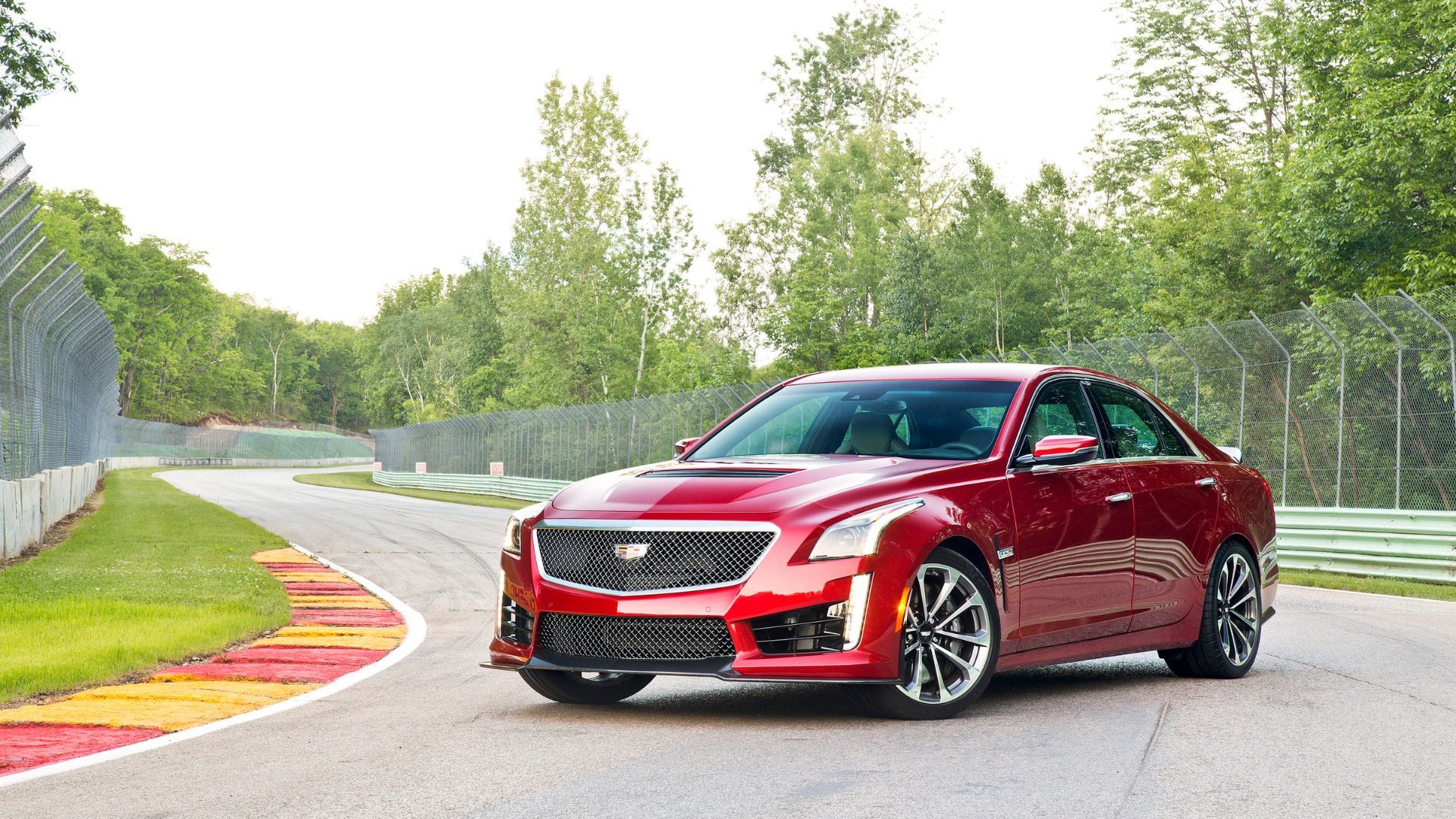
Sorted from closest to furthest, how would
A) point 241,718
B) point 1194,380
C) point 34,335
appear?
point 241,718 → point 34,335 → point 1194,380

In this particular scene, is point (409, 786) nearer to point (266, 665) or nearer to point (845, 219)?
point (266, 665)

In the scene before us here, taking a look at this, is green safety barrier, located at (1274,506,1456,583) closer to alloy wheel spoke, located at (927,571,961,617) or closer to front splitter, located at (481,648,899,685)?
alloy wheel spoke, located at (927,571,961,617)

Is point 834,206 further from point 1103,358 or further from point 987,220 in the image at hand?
point 1103,358

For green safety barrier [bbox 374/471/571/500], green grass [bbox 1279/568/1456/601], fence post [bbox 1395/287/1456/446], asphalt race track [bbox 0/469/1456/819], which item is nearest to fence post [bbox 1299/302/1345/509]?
fence post [bbox 1395/287/1456/446]

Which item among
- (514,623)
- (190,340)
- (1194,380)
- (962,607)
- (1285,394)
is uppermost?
(190,340)

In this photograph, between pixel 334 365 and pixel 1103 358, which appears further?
pixel 334 365

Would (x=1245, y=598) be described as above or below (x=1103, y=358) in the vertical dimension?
below

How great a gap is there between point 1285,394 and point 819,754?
15601 millimetres

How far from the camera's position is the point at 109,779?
18.2ft

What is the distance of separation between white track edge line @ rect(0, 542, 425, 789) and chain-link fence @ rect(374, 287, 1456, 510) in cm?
1169

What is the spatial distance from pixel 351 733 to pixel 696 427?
28.5 m

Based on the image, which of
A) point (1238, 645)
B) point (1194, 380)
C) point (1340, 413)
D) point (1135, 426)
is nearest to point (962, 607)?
point (1135, 426)

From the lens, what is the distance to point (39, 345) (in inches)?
819

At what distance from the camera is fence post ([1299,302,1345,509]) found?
18.8 metres
